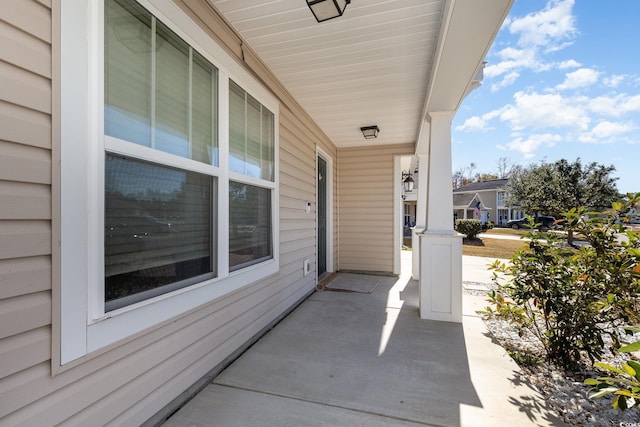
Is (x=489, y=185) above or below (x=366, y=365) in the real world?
above

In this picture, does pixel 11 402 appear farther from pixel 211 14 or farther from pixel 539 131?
pixel 539 131

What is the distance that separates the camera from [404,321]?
3332mm

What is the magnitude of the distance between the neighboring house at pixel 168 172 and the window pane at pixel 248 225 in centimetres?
2

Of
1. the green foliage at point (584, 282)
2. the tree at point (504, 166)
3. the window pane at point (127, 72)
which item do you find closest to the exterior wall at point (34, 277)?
the window pane at point (127, 72)

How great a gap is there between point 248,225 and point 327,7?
183 cm

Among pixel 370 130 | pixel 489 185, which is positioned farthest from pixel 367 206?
pixel 489 185

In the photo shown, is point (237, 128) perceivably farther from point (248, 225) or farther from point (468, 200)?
point (468, 200)

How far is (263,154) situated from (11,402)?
7.75 feet

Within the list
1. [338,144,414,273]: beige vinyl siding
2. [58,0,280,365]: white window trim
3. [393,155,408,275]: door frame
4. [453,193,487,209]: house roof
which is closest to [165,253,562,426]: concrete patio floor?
[58,0,280,365]: white window trim

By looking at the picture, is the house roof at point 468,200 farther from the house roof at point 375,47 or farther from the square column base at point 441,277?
the house roof at point 375,47

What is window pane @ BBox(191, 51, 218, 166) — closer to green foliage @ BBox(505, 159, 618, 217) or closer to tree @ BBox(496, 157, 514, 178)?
green foliage @ BBox(505, 159, 618, 217)

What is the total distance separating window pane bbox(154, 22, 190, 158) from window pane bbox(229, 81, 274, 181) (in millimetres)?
507

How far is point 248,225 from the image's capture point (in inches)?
105

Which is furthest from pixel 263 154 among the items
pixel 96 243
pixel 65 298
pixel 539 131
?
pixel 539 131
